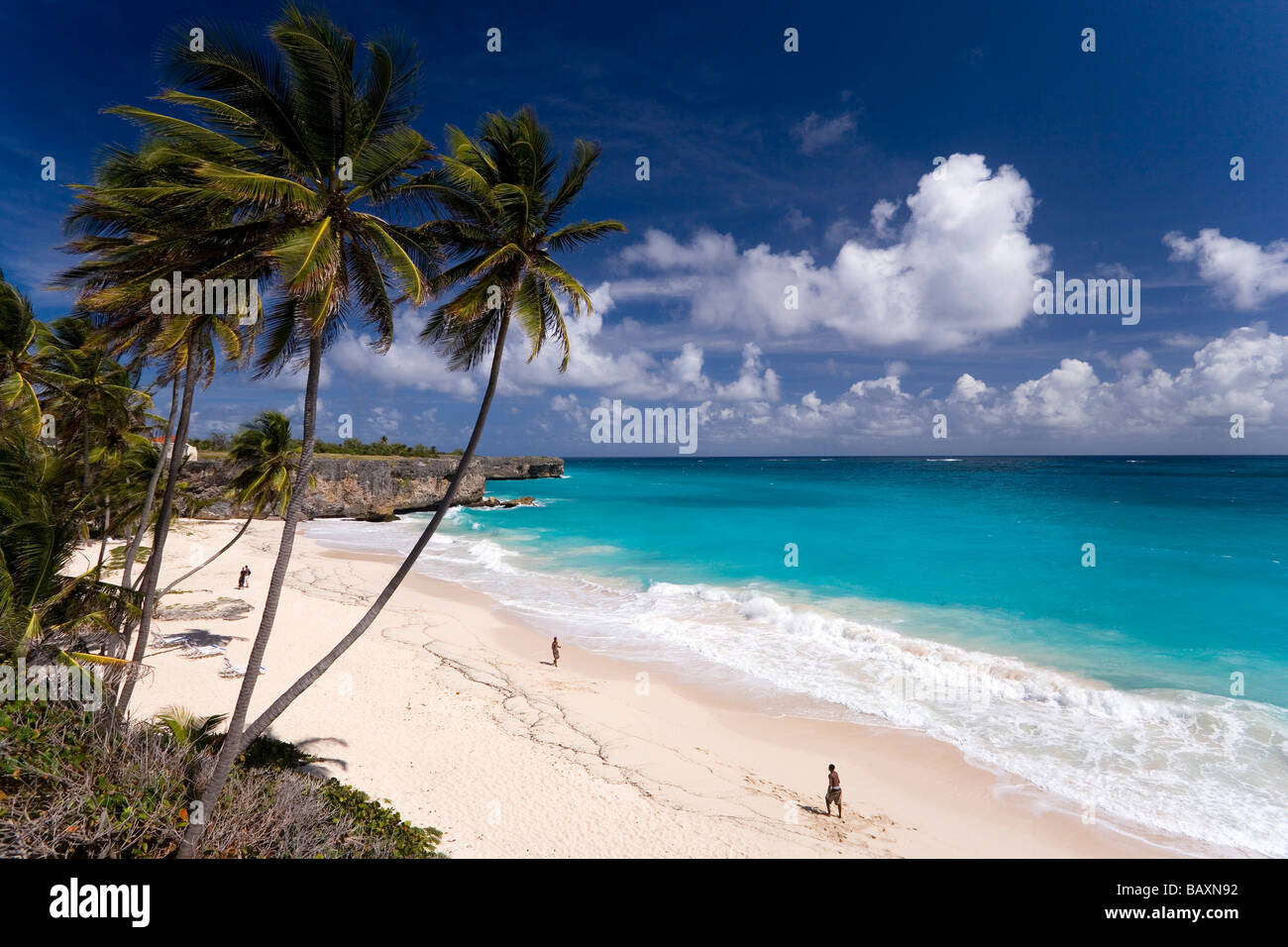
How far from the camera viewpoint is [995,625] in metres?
23.1

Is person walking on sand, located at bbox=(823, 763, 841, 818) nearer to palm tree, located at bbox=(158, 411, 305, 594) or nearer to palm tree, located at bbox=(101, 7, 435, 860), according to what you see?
palm tree, located at bbox=(101, 7, 435, 860)

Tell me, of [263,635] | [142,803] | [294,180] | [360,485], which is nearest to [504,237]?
[294,180]

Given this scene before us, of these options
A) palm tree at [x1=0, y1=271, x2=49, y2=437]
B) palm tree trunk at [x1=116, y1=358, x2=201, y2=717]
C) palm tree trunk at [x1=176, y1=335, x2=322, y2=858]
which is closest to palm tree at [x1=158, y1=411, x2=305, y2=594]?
palm tree at [x1=0, y1=271, x2=49, y2=437]

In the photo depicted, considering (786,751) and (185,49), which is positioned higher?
(185,49)

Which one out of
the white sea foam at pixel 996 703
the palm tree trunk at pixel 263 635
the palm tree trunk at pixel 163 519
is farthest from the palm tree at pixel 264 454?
the palm tree trunk at pixel 263 635

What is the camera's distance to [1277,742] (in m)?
13.5

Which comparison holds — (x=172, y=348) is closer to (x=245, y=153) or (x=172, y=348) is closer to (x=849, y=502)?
(x=245, y=153)

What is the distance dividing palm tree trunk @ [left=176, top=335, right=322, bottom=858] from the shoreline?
3.52 metres

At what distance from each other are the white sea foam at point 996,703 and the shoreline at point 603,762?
101cm

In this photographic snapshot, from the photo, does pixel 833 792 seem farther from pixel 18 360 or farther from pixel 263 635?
pixel 18 360

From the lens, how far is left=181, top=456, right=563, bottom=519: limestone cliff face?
4525 cm
